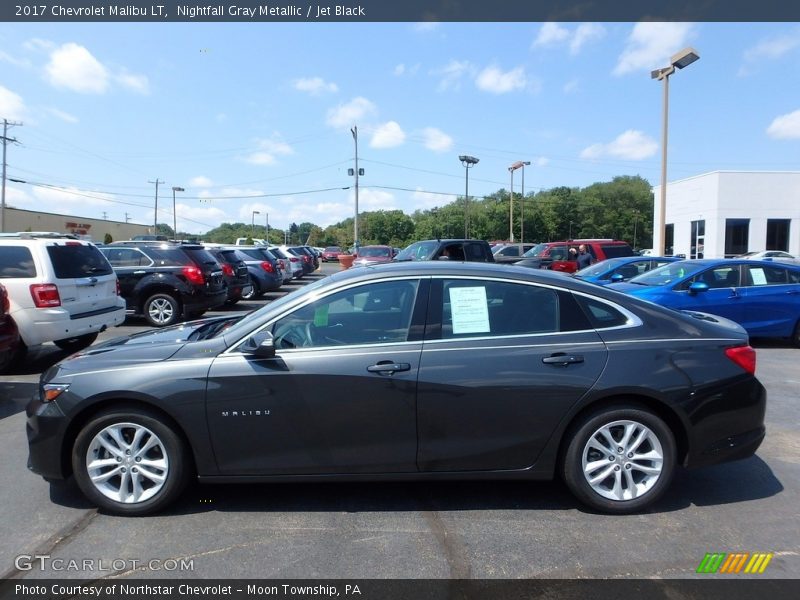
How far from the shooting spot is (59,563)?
3170mm

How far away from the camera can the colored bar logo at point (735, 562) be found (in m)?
3.16

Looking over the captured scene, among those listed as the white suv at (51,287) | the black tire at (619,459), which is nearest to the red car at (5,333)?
the white suv at (51,287)

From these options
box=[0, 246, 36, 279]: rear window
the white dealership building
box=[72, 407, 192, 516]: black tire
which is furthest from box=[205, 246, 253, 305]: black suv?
the white dealership building

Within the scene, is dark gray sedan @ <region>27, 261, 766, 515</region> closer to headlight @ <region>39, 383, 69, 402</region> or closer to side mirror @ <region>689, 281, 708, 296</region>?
headlight @ <region>39, 383, 69, 402</region>

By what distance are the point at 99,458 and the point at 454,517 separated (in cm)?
229

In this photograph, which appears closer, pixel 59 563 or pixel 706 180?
pixel 59 563

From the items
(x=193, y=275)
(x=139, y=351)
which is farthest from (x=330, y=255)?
(x=139, y=351)

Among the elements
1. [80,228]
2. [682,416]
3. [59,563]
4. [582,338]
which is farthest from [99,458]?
[80,228]

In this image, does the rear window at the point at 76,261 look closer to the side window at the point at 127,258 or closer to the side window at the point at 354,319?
the side window at the point at 127,258

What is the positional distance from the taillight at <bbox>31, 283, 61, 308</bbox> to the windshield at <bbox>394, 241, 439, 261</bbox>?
29.8ft

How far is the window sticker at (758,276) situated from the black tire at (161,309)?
35.2 feet

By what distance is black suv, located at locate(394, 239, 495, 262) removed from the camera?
15.1 meters

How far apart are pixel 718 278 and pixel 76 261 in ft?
33.2
